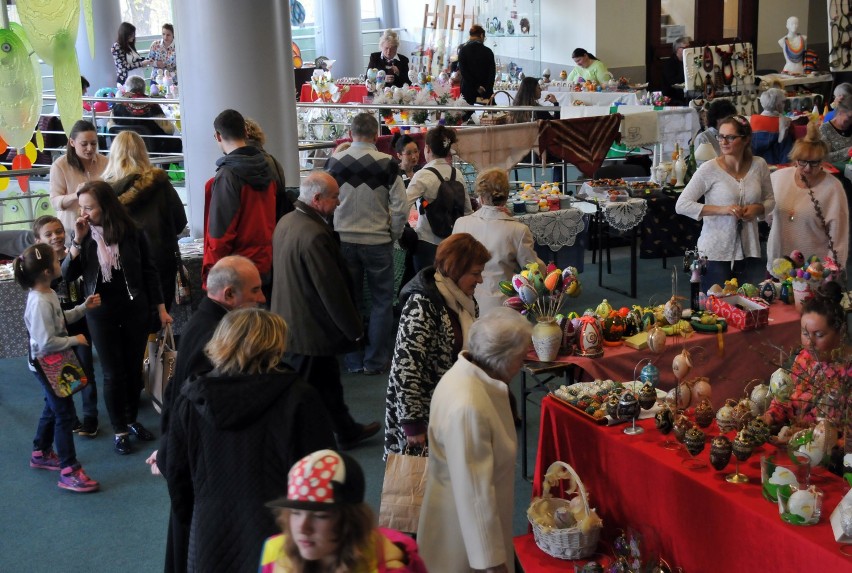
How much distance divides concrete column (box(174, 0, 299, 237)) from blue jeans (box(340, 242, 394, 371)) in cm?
99

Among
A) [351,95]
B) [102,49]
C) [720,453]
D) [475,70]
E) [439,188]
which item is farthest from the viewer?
[102,49]

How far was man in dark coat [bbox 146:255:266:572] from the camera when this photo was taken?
3066 millimetres

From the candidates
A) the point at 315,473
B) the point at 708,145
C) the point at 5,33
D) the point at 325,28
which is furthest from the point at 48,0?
the point at 325,28

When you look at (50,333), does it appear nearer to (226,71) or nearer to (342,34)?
(226,71)

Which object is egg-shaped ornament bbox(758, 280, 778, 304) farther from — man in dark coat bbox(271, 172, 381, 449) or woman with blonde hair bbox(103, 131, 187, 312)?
woman with blonde hair bbox(103, 131, 187, 312)

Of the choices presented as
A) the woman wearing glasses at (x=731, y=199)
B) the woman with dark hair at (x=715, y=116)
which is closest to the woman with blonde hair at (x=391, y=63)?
the woman with dark hair at (x=715, y=116)

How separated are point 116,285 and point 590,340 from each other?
2.31 m

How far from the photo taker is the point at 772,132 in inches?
347

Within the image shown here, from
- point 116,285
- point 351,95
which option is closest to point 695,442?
point 116,285

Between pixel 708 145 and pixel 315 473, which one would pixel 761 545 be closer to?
pixel 315 473

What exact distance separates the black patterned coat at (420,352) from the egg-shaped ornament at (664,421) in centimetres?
78

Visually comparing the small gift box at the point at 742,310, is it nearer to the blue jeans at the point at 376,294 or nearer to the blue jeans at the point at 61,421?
the blue jeans at the point at 376,294

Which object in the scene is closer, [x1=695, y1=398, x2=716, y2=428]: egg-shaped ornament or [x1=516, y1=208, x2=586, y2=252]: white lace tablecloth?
[x1=695, y1=398, x2=716, y2=428]: egg-shaped ornament

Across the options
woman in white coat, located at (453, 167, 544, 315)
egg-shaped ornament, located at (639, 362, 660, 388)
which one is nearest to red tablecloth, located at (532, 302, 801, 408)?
egg-shaped ornament, located at (639, 362, 660, 388)
